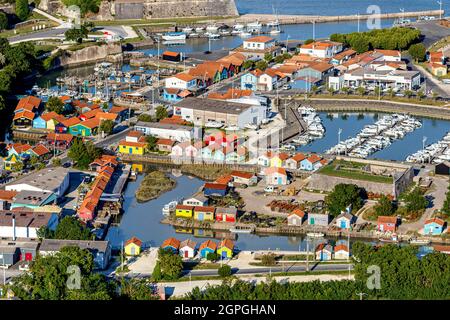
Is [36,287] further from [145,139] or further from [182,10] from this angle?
[182,10]

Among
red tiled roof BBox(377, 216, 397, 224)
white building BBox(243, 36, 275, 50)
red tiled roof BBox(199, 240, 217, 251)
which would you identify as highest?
white building BBox(243, 36, 275, 50)

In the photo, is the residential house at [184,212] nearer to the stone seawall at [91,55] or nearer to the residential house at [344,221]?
the residential house at [344,221]

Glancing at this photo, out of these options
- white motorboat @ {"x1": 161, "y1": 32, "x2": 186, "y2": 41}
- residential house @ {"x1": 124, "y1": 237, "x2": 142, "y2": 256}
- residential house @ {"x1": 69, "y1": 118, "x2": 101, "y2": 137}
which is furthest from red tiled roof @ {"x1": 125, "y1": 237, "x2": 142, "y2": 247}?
white motorboat @ {"x1": 161, "y1": 32, "x2": 186, "y2": 41}

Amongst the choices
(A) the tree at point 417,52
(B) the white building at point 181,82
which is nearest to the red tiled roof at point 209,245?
(B) the white building at point 181,82

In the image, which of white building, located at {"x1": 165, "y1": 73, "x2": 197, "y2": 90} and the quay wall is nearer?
the quay wall

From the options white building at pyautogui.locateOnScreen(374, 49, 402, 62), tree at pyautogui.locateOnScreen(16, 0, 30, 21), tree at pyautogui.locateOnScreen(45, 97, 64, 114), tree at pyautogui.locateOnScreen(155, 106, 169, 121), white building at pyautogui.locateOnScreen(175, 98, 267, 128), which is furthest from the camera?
tree at pyautogui.locateOnScreen(16, 0, 30, 21)

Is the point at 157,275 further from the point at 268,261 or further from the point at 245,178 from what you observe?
the point at 245,178

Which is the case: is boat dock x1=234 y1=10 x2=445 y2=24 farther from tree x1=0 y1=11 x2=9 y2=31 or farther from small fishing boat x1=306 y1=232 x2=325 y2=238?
small fishing boat x1=306 y1=232 x2=325 y2=238
